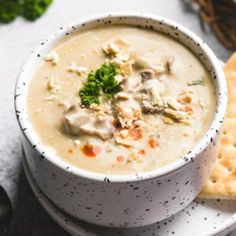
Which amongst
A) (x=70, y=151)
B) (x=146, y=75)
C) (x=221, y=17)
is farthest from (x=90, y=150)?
(x=221, y=17)

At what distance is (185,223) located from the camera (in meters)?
1.75

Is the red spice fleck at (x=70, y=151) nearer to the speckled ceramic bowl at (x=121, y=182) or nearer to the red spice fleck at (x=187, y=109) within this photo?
the speckled ceramic bowl at (x=121, y=182)

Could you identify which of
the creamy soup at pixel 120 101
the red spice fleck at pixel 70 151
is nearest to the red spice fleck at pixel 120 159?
the creamy soup at pixel 120 101

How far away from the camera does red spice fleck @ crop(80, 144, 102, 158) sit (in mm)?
1600

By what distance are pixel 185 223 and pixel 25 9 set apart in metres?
1.20

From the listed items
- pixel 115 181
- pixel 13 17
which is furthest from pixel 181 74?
pixel 13 17

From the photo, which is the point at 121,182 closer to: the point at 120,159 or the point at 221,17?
the point at 120,159

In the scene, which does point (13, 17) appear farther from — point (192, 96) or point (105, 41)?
point (192, 96)

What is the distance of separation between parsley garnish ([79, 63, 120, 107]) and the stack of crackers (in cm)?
37

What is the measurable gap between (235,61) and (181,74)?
0.96 ft

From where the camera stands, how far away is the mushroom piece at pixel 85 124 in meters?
1.62

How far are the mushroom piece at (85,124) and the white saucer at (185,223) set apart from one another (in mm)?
274

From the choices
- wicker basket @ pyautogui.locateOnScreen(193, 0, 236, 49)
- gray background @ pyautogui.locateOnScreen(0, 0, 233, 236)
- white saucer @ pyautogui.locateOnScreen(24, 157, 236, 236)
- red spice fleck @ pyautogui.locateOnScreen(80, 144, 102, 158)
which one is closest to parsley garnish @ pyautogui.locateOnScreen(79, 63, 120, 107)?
red spice fleck @ pyautogui.locateOnScreen(80, 144, 102, 158)

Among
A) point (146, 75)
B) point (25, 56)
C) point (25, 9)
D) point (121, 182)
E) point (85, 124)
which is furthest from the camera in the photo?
point (25, 9)
